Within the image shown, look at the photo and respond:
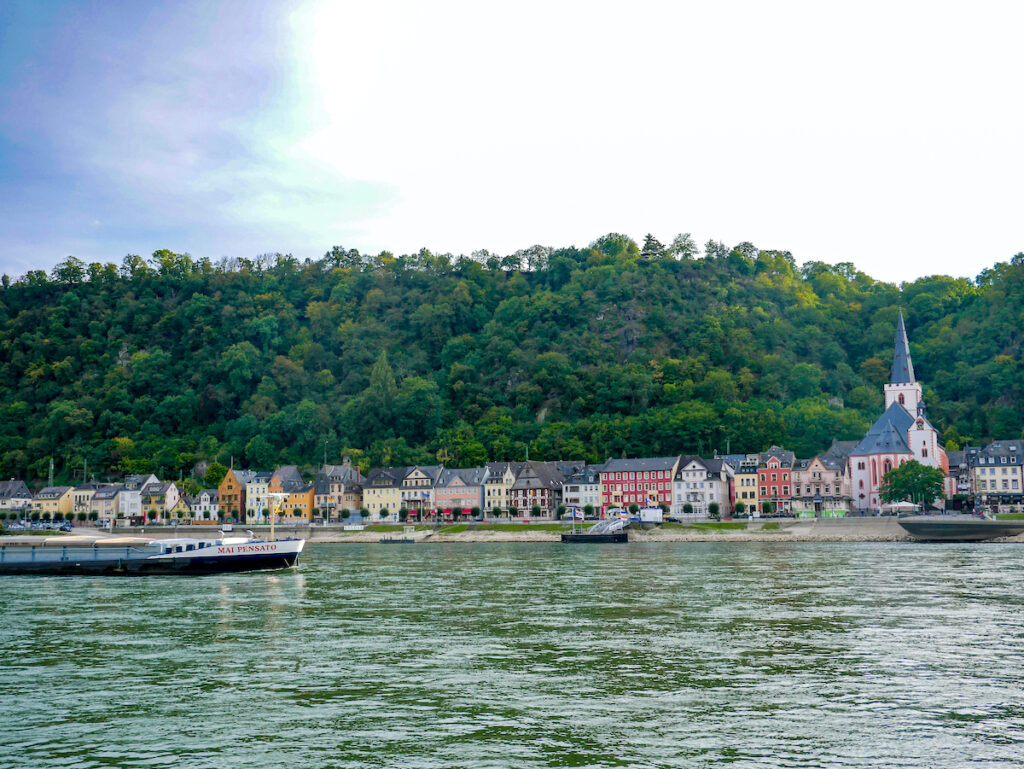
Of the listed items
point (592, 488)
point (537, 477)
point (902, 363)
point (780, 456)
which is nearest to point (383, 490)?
point (537, 477)

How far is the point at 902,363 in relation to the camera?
422ft

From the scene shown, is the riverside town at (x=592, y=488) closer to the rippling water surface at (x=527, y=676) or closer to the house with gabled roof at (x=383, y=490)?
the house with gabled roof at (x=383, y=490)

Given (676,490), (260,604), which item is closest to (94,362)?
(676,490)

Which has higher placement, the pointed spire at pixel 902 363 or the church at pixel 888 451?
the pointed spire at pixel 902 363

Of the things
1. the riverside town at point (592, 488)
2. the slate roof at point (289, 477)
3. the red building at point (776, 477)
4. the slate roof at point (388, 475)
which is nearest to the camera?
the riverside town at point (592, 488)

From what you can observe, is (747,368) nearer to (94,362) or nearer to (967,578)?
(967,578)

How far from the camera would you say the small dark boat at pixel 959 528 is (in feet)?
244

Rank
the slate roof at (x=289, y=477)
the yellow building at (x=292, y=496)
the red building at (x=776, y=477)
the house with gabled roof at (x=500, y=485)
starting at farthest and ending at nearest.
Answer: the slate roof at (x=289, y=477), the yellow building at (x=292, y=496), the house with gabled roof at (x=500, y=485), the red building at (x=776, y=477)

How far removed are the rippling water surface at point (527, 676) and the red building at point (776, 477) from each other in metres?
67.9

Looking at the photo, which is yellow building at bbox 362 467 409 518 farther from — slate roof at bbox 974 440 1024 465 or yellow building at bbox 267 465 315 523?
slate roof at bbox 974 440 1024 465

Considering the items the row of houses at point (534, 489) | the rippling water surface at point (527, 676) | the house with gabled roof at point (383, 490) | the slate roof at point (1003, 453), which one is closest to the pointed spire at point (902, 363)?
the row of houses at point (534, 489)

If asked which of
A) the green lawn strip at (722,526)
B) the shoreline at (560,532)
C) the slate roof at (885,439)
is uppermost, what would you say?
the slate roof at (885,439)

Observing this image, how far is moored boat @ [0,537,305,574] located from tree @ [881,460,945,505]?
65342mm

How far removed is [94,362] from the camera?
16612cm
